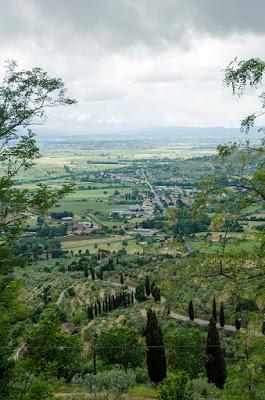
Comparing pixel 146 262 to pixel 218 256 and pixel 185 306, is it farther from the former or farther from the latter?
pixel 218 256

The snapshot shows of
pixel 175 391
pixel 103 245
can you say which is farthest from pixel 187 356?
pixel 103 245

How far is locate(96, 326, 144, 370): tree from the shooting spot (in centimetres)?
2662

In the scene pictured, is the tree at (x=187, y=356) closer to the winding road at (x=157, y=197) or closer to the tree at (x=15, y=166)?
the tree at (x=15, y=166)

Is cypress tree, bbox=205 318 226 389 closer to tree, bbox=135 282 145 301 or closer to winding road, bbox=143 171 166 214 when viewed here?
→ tree, bbox=135 282 145 301

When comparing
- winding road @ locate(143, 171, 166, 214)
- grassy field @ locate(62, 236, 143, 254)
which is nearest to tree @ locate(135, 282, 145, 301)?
grassy field @ locate(62, 236, 143, 254)

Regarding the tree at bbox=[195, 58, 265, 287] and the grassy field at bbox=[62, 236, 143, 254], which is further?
the grassy field at bbox=[62, 236, 143, 254]

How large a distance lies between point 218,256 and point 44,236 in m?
95.0

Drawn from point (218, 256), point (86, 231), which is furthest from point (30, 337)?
point (86, 231)

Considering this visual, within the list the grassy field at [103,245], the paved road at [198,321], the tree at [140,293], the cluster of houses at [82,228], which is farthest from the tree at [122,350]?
the cluster of houses at [82,228]

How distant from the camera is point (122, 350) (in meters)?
26.7

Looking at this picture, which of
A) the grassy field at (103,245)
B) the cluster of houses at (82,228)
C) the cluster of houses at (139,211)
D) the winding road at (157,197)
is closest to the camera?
the grassy field at (103,245)

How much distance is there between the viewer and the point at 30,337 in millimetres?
11742

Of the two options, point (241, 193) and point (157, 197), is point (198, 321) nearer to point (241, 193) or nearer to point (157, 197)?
point (241, 193)

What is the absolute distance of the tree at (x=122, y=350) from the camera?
26.6 m
